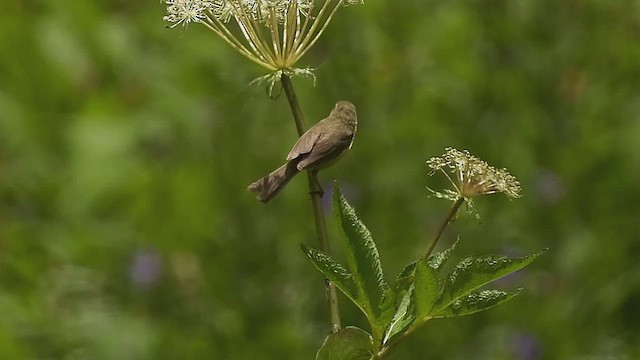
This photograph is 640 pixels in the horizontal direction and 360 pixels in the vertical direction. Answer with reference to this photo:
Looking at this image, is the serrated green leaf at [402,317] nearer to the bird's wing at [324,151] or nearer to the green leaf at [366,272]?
the green leaf at [366,272]

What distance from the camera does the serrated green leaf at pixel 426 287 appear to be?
1051 millimetres

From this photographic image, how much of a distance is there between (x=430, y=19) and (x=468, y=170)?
10.4 feet

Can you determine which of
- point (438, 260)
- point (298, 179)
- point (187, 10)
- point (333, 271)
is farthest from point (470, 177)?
point (298, 179)

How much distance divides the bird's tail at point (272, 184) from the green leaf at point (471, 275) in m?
0.19

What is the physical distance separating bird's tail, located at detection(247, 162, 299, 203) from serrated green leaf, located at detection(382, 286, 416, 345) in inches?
6.7

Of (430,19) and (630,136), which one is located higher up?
(430,19)

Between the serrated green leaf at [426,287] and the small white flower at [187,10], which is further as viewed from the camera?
the small white flower at [187,10]

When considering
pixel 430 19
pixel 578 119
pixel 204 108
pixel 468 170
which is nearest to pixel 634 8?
pixel 578 119

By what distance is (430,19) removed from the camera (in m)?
4.25

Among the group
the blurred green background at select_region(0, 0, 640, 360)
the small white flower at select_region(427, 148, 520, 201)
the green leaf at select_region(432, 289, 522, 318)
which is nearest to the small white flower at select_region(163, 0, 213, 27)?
the small white flower at select_region(427, 148, 520, 201)

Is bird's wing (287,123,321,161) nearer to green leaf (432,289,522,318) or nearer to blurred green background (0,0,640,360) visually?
green leaf (432,289,522,318)

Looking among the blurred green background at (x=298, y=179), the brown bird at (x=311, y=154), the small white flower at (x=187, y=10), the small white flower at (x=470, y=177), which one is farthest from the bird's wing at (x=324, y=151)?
the blurred green background at (x=298, y=179)

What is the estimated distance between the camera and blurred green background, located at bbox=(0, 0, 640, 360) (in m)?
3.38

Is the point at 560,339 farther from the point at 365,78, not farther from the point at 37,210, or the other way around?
the point at 37,210
